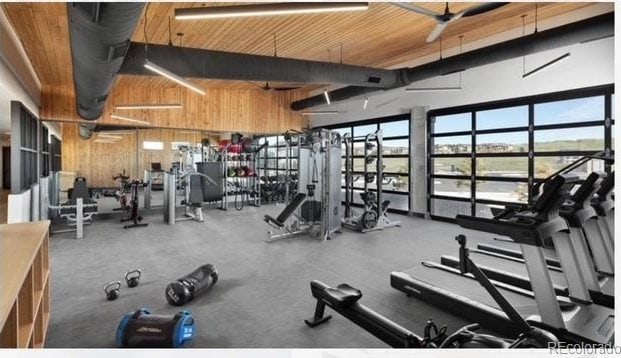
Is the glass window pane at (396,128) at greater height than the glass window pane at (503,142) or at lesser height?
greater

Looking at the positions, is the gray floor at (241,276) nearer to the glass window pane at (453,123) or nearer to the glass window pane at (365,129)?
the glass window pane at (453,123)

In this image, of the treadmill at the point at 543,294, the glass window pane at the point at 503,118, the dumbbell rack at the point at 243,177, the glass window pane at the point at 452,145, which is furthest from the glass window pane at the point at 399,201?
the treadmill at the point at 543,294

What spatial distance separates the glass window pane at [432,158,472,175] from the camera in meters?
7.40

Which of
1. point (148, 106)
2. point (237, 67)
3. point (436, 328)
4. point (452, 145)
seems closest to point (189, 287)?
point (436, 328)

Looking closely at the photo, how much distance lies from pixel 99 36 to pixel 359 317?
311 cm

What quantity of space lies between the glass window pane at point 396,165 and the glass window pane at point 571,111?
318 cm

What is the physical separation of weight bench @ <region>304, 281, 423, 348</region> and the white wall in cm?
545

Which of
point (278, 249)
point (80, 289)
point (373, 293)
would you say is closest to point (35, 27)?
point (80, 289)

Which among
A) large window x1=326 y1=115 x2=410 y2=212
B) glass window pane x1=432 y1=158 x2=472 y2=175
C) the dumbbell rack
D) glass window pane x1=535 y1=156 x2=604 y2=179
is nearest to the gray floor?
glass window pane x1=432 y1=158 x2=472 y2=175

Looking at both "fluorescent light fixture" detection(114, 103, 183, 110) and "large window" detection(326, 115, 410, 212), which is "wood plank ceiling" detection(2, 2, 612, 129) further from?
"large window" detection(326, 115, 410, 212)

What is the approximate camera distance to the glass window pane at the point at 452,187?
24.4 feet

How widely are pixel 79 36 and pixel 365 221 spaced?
201 inches

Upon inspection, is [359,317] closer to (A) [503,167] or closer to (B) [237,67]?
(B) [237,67]

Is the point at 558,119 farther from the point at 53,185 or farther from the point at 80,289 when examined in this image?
the point at 53,185
